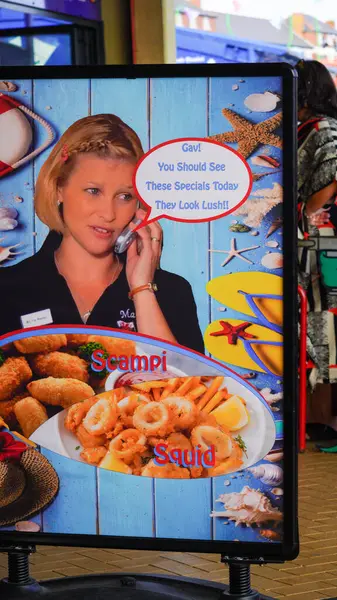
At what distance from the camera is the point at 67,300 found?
11.5ft

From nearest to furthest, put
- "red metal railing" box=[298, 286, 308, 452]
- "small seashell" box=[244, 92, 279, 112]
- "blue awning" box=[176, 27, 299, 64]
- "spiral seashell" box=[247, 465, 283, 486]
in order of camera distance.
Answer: "small seashell" box=[244, 92, 279, 112]
"spiral seashell" box=[247, 465, 283, 486]
"red metal railing" box=[298, 286, 308, 452]
"blue awning" box=[176, 27, 299, 64]

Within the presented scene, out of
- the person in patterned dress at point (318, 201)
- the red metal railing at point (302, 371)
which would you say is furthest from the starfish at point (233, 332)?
the person in patterned dress at point (318, 201)

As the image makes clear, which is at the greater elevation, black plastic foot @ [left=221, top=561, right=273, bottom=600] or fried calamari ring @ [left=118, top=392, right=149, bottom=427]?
fried calamari ring @ [left=118, top=392, right=149, bottom=427]

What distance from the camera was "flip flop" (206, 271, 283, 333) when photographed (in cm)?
339

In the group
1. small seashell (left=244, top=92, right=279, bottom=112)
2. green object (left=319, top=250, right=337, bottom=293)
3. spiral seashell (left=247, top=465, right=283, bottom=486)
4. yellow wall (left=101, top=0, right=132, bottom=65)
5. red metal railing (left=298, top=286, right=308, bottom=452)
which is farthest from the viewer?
yellow wall (left=101, top=0, right=132, bottom=65)

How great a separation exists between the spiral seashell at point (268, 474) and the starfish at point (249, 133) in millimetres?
961

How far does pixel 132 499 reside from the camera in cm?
349

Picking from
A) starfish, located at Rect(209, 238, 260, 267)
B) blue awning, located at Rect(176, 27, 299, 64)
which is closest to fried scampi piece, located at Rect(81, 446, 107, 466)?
starfish, located at Rect(209, 238, 260, 267)

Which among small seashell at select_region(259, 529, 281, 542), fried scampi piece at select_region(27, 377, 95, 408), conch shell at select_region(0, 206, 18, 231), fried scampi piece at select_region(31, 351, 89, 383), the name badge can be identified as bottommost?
small seashell at select_region(259, 529, 281, 542)

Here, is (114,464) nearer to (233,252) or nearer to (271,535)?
(271,535)

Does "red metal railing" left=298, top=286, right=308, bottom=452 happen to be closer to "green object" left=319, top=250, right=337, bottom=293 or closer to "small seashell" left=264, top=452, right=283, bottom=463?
"green object" left=319, top=250, right=337, bottom=293

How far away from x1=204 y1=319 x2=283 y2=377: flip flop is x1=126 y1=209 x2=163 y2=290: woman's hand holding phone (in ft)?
0.84

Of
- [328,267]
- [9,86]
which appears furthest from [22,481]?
[328,267]

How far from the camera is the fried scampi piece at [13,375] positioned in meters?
3.52
